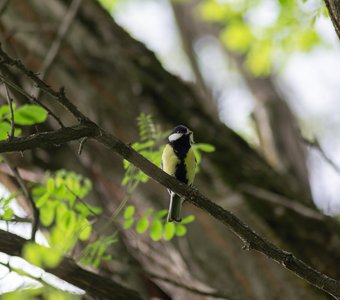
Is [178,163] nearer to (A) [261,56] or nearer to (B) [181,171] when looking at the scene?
(B) [181,171]

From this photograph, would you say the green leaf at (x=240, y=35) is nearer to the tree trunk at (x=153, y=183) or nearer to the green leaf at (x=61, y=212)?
the tree trunk at (x=153, y=183)

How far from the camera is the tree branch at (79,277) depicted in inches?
104

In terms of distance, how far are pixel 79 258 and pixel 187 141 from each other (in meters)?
0.99

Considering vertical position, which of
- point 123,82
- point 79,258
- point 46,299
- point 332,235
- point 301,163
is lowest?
point 46,299

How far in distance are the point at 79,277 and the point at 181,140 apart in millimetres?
1112

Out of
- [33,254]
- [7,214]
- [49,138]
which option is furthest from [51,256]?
[7,214]

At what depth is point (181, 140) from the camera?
3.52 m

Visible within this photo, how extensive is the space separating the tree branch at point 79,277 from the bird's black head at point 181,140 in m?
0.92

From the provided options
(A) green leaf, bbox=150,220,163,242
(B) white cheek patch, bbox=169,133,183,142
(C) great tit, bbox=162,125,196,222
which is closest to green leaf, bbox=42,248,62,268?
(A) green leaf, bbox=150,220,163,242

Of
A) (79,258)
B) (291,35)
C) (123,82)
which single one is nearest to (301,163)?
(291,35)

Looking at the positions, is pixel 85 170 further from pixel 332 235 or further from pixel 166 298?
pixel 332 235

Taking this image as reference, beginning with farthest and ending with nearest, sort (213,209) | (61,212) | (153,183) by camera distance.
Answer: (153,183), (61,212), (213,209)

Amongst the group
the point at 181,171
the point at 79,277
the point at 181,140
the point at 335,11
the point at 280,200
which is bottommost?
the point at 79,277

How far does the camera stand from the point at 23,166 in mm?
4535
